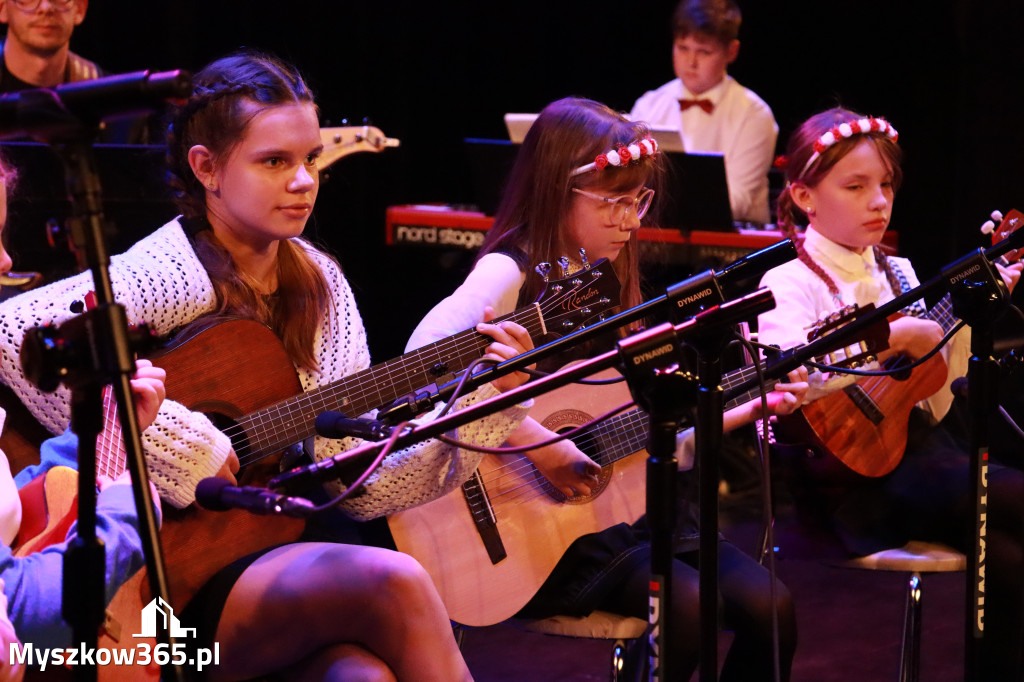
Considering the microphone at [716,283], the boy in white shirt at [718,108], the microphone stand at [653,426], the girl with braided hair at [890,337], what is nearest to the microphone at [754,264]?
the microphone at [716,283]

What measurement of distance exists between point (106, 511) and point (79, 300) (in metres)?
0.54

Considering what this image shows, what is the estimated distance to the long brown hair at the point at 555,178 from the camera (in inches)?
105

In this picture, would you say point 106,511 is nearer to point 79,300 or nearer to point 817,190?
point 79,300

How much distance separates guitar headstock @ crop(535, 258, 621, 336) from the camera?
7.48 ft

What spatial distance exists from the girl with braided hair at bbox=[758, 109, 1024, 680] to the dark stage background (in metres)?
1.47

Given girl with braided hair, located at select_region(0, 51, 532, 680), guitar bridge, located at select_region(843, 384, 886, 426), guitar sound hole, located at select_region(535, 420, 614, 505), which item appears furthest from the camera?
guitar bridge, located at select_region(843, 384, 886, 426)

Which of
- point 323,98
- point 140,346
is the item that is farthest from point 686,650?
point 323,98

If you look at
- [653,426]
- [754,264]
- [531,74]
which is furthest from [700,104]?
[653,426]

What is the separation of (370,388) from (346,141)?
2.07 meters

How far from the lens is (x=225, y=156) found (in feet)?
7.54

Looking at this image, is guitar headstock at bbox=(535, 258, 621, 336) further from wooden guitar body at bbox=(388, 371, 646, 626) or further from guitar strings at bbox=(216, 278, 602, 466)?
wooden guitar body at bbox=(388, 371, 646, 626)

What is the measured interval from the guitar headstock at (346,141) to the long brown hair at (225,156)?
1.61 meters

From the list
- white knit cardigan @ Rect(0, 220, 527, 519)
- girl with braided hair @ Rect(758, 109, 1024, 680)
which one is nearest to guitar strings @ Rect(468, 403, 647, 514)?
white knit cardigan @ Rect(0, 220, 527, 519)

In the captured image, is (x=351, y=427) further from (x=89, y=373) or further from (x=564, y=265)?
(x=564, y=265)
